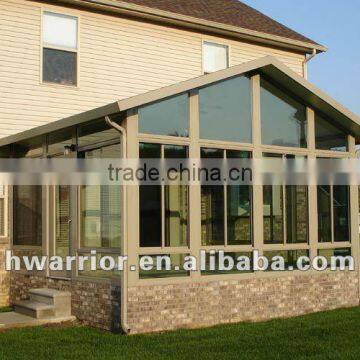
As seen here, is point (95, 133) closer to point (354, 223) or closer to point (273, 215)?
point (273, 215)

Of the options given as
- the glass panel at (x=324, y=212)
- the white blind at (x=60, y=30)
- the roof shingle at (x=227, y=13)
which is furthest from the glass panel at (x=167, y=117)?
the roof shingle at (x=227, y=13)

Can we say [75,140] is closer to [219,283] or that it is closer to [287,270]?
[219,283]

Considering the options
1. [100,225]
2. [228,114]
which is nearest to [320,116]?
[228,114]

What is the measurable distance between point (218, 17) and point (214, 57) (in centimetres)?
110

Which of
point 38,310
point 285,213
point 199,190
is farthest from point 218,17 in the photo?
point 38,310

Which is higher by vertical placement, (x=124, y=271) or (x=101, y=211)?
(x=101, y=211)

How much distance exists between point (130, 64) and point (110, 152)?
5460 mm

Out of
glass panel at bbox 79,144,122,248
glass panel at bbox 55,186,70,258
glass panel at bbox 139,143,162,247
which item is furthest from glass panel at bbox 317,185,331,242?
glass panel at bbox 55,186,70,258

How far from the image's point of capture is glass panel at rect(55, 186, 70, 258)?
10.9 metres

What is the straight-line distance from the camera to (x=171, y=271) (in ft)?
31.9

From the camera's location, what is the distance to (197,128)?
33.3 feet

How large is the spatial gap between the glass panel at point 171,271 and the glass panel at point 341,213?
360 centimetres

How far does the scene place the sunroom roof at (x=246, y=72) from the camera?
9.18 m

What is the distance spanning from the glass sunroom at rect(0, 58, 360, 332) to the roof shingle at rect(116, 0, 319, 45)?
512 centimetres
